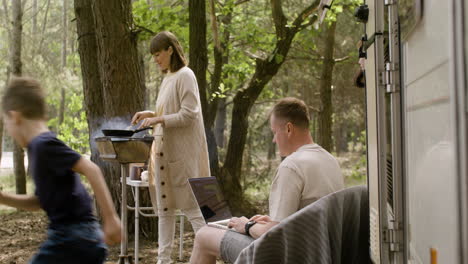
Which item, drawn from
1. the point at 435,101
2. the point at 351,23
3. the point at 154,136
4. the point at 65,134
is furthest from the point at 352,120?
the point at 435,101

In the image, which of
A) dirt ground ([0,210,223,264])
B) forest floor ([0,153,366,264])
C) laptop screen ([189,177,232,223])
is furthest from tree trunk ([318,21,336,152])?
laptop screen ([189,177,232,223])

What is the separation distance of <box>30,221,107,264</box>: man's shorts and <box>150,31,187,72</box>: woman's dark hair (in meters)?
2.54

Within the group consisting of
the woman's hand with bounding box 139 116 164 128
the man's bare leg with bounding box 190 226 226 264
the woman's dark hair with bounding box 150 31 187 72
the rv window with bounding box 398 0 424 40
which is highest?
the woman's dark hair with bounding box 150 31 187 72

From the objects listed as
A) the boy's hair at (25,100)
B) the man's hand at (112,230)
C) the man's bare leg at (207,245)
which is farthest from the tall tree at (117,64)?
the man's hand at (112,230)

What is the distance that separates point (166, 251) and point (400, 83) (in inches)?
124

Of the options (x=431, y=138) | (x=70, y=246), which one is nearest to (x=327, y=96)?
(x=70, y=246)

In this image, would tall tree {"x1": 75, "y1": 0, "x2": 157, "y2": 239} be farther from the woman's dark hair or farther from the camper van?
the camper van

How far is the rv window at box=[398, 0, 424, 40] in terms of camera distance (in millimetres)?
1893

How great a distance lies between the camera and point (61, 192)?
247 centimetres

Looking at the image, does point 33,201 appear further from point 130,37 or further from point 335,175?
point 130,37

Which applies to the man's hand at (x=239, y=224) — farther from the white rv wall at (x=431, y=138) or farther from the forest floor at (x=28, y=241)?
the forest floor at (x=28, y=241)

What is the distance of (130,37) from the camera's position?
6703 mm

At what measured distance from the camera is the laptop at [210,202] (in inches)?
153

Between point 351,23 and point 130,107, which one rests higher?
point 351,23
